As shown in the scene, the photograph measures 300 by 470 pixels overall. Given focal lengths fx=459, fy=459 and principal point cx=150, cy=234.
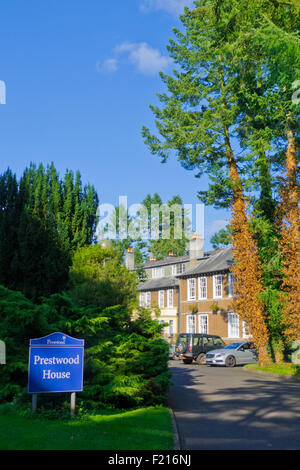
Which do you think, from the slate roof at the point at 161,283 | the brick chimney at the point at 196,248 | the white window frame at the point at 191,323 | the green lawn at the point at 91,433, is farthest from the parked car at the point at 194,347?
Answer: the green lawn at the point at 91,433

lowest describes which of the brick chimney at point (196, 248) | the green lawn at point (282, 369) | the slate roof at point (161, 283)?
the green lawn at point (282, 369)

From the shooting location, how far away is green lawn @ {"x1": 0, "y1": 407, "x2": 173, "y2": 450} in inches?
281

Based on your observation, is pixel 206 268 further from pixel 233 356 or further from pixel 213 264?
pixel 233 356

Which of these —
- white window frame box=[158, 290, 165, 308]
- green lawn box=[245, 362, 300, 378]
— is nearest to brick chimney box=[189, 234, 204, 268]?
white window frame box=[158, 290, 165, 308]

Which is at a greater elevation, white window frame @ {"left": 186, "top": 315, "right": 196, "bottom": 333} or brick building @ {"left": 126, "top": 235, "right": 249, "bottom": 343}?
brick building @ {"left": 126, "top": 235, "right": 249, "bottom": 343}

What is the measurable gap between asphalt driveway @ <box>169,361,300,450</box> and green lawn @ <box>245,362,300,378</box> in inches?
170

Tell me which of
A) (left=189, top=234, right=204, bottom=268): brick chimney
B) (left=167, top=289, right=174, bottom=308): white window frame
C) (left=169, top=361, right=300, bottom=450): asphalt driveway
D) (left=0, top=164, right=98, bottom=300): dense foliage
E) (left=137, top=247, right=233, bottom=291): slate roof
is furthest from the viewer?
(left=167, top=289, right=174, bottom=308): white window frame

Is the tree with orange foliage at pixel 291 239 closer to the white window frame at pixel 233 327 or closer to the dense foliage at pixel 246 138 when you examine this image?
the dense foliage at pixel 246 138

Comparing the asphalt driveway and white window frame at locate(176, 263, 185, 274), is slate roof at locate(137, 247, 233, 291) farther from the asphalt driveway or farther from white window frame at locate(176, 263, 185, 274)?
the asphalt driveway

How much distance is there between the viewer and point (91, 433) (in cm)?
805

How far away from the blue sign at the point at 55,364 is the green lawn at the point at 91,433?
2.37 ft

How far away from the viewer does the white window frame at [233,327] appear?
37312 mm

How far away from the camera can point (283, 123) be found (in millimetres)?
24312

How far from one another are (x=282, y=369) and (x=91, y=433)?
18.2 metres
